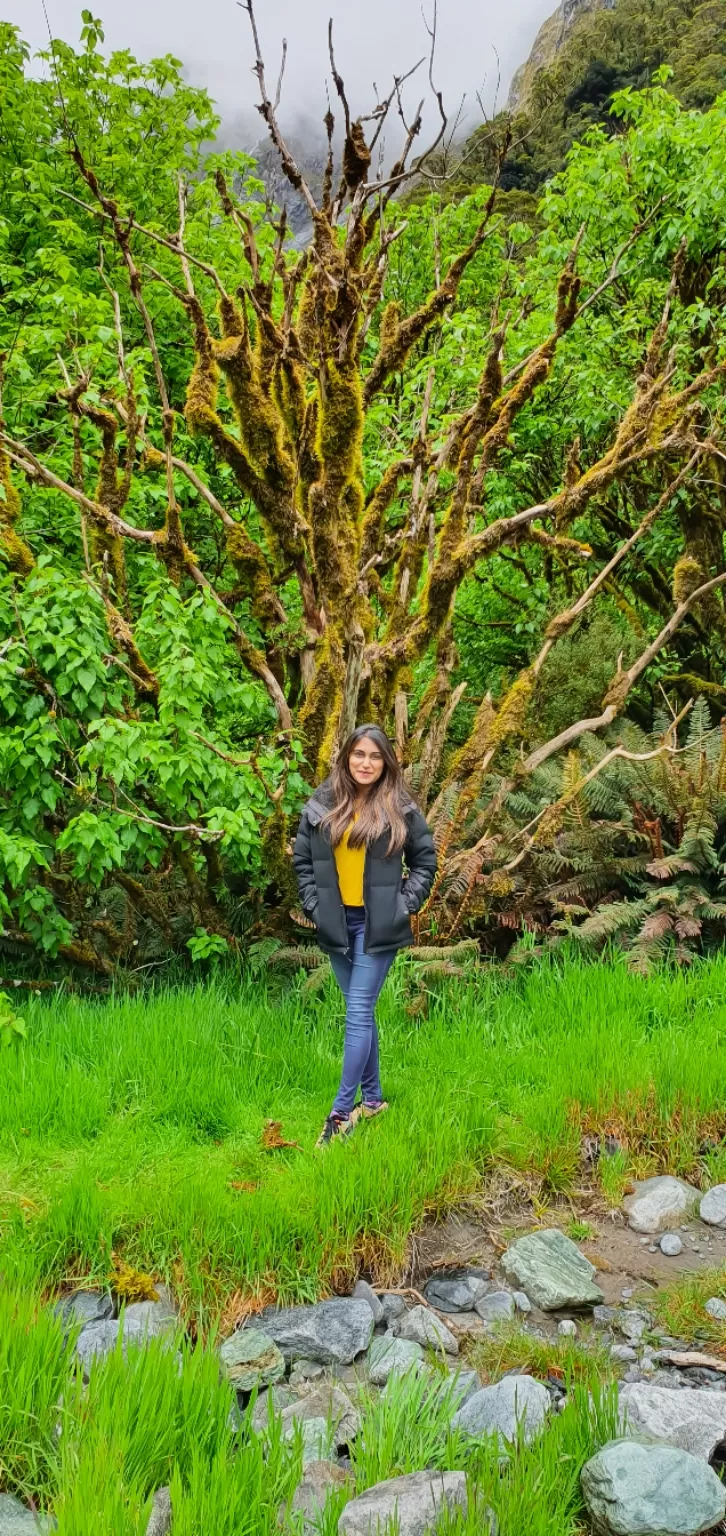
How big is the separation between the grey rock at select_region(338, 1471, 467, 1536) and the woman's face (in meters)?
2.48

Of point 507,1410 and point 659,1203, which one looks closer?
point 507,1410

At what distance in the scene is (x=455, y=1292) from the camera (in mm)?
3215

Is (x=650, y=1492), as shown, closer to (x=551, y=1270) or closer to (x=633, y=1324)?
(x=633, y=1324)

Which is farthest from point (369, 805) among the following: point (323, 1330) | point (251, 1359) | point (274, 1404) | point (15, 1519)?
point (15, 1519)

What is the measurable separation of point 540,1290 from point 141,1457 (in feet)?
4.87

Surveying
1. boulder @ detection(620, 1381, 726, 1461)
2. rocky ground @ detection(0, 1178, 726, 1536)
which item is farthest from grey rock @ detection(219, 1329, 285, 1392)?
boulder @ detection(620, 1381, 726, 1461)

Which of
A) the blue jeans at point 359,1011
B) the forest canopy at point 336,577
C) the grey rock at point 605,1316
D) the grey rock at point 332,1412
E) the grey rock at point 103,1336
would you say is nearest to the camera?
the grey rock at point 332,1412

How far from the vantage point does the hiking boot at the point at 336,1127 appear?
383 centimetres

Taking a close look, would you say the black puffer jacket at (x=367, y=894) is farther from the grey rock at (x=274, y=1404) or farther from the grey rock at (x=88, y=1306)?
the grey rock at (x=274, y=1404)

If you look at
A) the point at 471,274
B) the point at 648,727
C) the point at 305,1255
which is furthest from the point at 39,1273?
the point at 471,274

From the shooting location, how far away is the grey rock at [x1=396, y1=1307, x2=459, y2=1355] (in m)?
2.91

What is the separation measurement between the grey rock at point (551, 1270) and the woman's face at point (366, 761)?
1886mm

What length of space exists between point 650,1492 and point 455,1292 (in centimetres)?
122

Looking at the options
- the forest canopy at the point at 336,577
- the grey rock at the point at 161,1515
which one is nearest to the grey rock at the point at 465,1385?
the grey rock at the point at 161,1515
